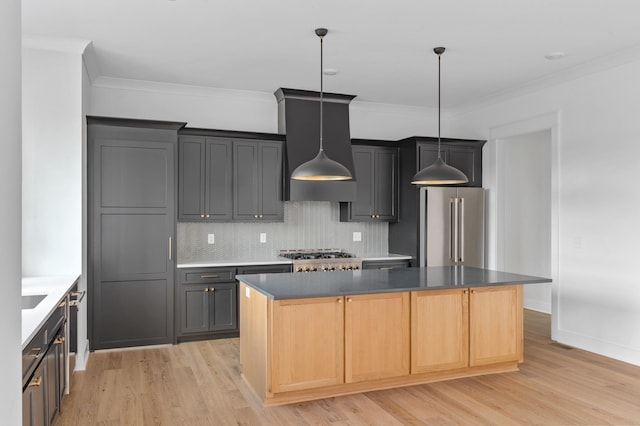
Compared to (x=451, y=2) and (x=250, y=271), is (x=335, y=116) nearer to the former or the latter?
(x=250, y=271)

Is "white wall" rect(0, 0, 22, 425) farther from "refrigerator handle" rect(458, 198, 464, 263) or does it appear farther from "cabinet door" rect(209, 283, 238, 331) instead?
"refrigerator handle" rect(458, 198, 464, 263)

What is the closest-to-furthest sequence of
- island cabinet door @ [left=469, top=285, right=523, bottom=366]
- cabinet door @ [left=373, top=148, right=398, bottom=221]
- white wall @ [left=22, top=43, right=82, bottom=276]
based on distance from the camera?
island cabinet door @ [left=469, top=285, right=523, bottom=366], white wall @ [left=22, top=43, right=82, bottom=276], cabinet door @ [left=373, top=148, right=398, bottom=221]

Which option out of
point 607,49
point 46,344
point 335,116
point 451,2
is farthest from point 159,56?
point 607,49

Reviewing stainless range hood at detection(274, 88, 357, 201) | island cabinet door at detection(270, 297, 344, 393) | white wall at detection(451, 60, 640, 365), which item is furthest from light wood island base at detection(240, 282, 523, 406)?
stainless range hood at detection(274, 88, 357, 201)

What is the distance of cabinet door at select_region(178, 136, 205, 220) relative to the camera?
582 centimetres

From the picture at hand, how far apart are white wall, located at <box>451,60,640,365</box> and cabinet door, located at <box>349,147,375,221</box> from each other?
6.94ft

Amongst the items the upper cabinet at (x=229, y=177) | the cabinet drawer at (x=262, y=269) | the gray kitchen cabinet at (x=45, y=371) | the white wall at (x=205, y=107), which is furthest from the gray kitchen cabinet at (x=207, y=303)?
the gray kitchen cabinet at (x=45, y=371)

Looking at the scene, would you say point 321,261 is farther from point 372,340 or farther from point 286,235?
point 372,340

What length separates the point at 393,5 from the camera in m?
3.82

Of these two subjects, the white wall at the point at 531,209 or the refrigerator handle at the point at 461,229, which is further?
the white wall at the point at 531,209

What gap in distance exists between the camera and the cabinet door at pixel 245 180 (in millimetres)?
6055

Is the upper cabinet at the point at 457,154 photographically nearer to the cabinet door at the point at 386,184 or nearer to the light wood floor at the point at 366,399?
the cabinet door at the point at 386,184

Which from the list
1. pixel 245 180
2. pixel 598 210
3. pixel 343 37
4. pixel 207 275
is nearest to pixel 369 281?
pixel 343 37

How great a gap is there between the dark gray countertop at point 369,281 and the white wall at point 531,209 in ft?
9.55
